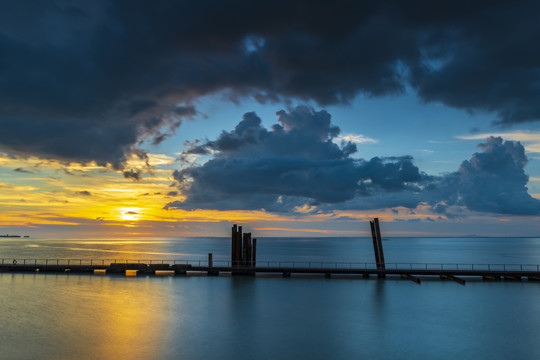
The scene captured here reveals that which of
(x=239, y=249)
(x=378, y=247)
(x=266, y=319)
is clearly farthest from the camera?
(x=239, y=249)

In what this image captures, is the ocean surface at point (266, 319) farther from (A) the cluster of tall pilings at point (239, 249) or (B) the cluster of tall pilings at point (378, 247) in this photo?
(A) the cluster of tall pilings at point (239, 249)

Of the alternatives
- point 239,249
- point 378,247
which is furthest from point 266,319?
point 378,247

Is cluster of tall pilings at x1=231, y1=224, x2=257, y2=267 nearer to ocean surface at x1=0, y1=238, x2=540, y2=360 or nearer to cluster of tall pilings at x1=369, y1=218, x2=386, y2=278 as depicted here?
ocean surface at x1=0, y1=238, x2=540, y2=360

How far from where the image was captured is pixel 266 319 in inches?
1489

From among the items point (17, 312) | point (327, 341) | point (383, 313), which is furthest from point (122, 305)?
point (383, 313)

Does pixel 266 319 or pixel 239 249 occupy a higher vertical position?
pixel 239 249

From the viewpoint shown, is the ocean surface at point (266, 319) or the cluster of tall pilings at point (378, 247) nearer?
the ocean surface at point (266, 319)

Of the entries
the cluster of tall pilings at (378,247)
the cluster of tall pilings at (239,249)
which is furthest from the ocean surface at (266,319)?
the cluster of tall pilings at (239,249)

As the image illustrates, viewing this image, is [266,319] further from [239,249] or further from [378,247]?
[378,247]

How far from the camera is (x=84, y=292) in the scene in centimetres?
4978

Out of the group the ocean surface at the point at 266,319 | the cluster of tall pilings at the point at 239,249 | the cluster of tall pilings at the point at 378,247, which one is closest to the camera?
the ocean surface at the point at 266,319

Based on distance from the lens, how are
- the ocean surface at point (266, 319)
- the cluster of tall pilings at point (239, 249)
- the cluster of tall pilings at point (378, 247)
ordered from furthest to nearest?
the cluster of tall pilings at point (239, 249), the cluster of tall pilings at point (378, 247), the ocean surface at point (266, 319)

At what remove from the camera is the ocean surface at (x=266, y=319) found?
29.0 m

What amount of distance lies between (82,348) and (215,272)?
35282 mm
